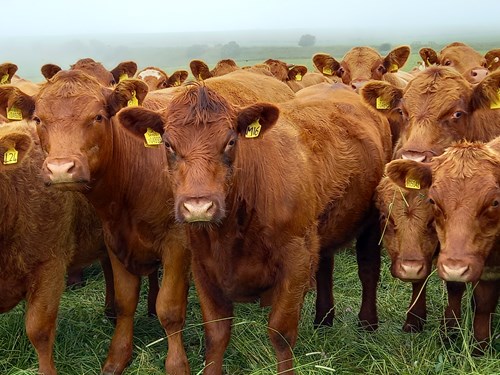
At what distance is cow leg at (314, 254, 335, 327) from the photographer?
5684 mm

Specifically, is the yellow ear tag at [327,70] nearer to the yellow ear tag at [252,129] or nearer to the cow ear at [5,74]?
the cow ear at [5,74]

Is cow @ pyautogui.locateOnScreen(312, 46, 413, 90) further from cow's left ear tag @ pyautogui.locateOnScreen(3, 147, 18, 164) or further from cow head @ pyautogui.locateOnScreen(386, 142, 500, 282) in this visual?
cow's left ear tag @ pyautogui.locateOnScreen(3, 147, 18, 164)

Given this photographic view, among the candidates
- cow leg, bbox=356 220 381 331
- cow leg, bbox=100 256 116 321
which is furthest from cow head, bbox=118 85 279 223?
cow leg, bbox=100 256 116 321

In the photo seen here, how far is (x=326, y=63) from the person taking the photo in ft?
35.9

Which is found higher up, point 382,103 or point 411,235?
point 382,103

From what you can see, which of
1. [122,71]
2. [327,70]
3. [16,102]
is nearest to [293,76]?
[327,70]

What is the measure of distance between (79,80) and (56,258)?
1224 mm

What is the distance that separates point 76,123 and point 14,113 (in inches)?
26.3

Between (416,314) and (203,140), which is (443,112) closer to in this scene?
(416,314)

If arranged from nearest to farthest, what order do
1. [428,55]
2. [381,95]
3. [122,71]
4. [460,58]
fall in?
[381,95] < [122,71] < [428,55] < [460,58]

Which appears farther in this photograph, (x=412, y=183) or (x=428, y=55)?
(x=428, y=55)

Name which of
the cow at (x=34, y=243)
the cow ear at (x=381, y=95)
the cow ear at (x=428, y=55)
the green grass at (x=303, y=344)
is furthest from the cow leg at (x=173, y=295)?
the cow ear at (x=428, y=55)

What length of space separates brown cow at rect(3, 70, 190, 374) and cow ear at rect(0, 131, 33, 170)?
4.3 inches

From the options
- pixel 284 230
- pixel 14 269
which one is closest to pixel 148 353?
pixel 14 269
